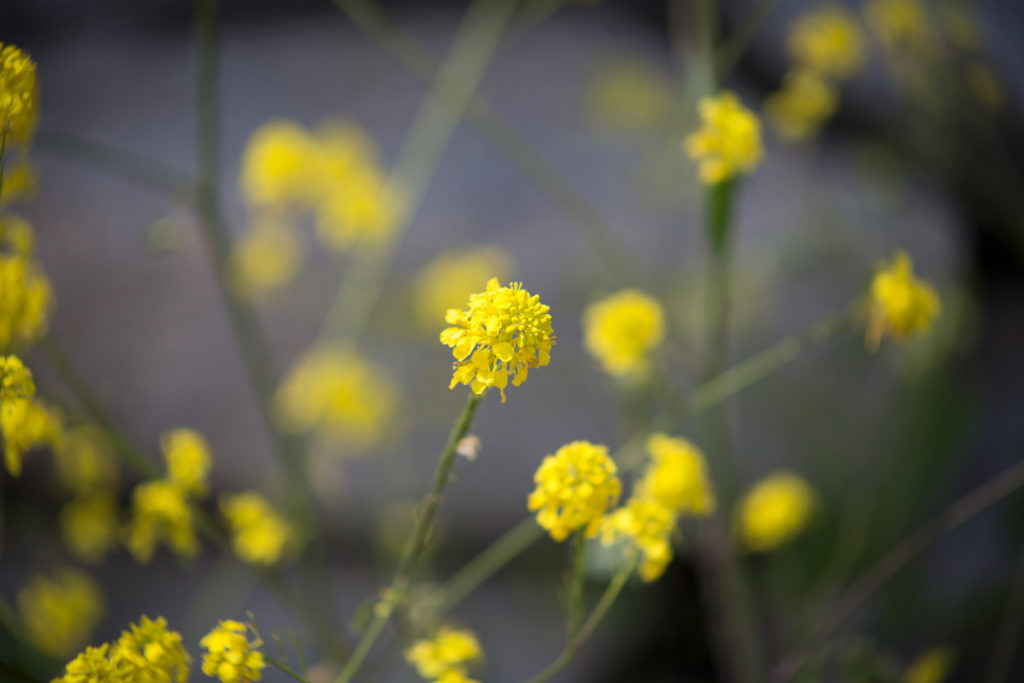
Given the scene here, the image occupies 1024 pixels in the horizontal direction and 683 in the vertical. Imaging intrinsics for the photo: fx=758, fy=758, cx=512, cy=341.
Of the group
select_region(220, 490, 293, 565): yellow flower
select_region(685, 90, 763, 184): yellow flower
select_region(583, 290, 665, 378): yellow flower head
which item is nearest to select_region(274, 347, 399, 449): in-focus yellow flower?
select_region(220, 490, 293, 565): yellow flower

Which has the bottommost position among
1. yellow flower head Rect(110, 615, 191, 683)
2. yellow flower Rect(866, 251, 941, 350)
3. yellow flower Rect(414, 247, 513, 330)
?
yellow flower head Rect(110, 615, 191, 683)

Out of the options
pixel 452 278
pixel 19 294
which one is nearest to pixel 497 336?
pixel 19 294

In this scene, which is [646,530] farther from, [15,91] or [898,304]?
[15,91]

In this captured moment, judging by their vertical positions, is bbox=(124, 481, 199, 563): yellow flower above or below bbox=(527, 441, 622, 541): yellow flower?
above

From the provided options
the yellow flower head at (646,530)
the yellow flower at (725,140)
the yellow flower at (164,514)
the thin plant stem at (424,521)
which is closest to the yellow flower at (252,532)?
the yellow flower at (164,514)

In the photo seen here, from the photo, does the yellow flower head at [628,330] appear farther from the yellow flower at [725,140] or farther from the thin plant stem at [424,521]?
the thin plant stem at [424,521]

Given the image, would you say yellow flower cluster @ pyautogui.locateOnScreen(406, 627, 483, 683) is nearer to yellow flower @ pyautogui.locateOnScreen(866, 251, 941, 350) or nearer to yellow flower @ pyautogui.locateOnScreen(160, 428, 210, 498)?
yellow flower @ pyautogui.locateOnScreen(160, 428, 210, 498)
